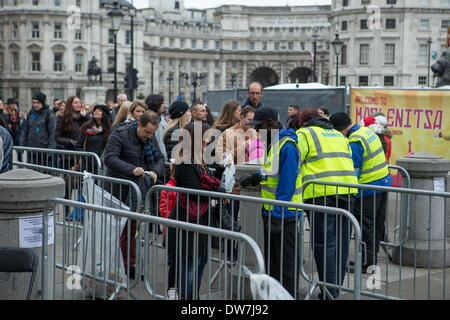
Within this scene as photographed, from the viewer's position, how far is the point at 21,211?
16.9 feet

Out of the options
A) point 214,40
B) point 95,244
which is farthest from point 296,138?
point 214,40

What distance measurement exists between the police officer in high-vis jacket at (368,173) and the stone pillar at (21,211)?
3787 mm

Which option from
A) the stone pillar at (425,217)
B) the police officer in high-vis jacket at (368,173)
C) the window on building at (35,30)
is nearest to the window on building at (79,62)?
the window on building at (35,30)

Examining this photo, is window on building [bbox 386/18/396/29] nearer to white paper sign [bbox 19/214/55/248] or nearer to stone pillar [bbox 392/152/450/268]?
stone pillar [bbox 392/152/450/268]

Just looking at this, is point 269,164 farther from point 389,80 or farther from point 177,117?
point 389,80

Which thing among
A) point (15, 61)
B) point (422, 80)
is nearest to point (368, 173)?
point (422, 80)

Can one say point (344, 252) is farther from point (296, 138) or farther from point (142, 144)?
point (142, 144)

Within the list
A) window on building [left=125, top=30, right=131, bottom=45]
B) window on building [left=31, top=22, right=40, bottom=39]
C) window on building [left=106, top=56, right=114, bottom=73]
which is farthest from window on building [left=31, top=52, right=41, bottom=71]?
window on building [left=125, top=30, right=131, bottom=45]

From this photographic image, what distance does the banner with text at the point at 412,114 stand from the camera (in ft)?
43.0

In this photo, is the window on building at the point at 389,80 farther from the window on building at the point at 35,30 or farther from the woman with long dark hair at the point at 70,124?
the woman with long dark hair at the point at 70,124

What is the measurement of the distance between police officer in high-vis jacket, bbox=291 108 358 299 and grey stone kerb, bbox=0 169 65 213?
8.72 feet

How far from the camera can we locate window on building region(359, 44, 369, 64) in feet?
247

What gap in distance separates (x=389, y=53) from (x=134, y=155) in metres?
71.8

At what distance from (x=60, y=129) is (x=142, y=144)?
4.61m
